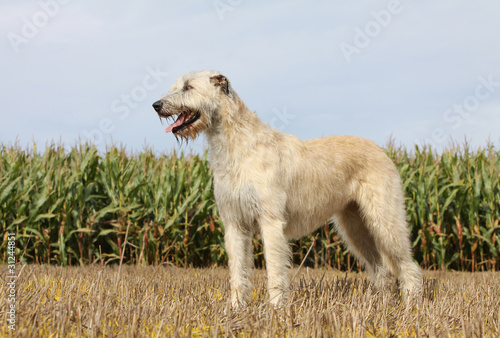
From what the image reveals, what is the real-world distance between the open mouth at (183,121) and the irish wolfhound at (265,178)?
0.01 meters

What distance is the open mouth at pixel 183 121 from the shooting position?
4.77m

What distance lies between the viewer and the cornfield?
977 centimetres

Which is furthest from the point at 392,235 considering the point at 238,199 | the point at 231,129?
the point at 231,129

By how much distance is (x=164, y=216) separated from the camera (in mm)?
9750

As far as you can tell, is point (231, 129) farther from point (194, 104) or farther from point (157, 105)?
point (157, 105)

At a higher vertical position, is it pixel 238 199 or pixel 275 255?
pixel 238 199

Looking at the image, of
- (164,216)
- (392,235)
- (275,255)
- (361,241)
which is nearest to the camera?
(275,255)

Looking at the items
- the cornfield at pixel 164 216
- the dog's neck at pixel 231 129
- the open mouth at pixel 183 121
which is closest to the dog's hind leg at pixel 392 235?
the dog's neck at pixel 231 129

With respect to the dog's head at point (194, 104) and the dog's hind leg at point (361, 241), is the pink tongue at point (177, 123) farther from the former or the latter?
the dog's hind leg at point (361, 241)

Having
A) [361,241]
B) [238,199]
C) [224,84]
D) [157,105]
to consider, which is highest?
[224,84]

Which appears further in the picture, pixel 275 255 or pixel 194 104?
pixel 194 104

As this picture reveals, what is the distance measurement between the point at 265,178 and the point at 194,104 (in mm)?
1021

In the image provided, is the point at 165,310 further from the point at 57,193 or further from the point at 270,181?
the point at 57,193

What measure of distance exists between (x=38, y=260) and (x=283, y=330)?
27.0 ft
